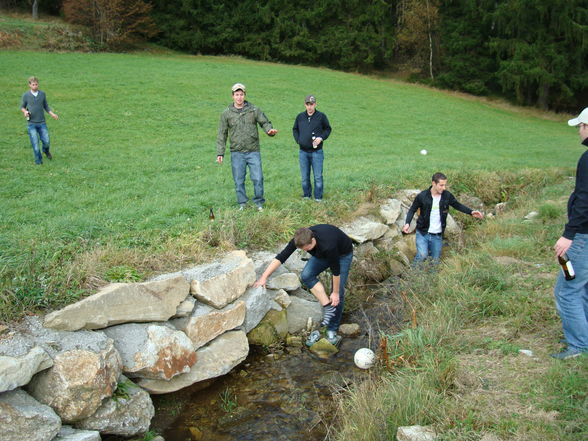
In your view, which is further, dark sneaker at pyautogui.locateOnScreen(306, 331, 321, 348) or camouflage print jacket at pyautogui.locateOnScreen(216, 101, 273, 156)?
camouflage print jacket at pyautogui.locateOnScreen(216, 101, 273, 156)

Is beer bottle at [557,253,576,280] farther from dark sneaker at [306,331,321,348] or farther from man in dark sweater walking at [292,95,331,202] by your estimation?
man in dark sweater walking at [292,95,331,202]

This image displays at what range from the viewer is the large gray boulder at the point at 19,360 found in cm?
417

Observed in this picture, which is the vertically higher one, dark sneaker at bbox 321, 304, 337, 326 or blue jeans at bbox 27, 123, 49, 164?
blue jeans at bbox 27, 123, 49, 164

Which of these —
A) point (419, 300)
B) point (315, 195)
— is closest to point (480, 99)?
point (315, 195)

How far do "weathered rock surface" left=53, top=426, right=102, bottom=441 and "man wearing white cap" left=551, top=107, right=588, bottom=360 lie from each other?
436cm

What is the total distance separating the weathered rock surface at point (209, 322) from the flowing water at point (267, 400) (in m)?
0.50

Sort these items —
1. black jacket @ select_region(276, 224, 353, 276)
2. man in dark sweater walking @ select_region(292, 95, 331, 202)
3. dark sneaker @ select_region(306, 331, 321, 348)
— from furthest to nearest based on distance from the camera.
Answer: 1. man in dark sweater walking @ select_region(292, 95, 331, 202)
2. dark sneaker @ select_region(306, 331, 321, 348)
3. black jacket @ select_region(276, 224, 353, 276)

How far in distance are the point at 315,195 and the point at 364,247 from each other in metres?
1.44

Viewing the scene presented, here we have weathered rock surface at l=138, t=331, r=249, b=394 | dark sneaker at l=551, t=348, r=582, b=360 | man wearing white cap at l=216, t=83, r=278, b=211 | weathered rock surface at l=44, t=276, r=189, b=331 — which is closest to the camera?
dark sneaker at l=551, t=348, r=582, b=360

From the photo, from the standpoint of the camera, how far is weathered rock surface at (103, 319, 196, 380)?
206 inches

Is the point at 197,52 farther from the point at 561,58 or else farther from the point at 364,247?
the point at 364,247

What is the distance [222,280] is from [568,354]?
382 cm

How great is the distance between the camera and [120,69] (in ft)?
80.1

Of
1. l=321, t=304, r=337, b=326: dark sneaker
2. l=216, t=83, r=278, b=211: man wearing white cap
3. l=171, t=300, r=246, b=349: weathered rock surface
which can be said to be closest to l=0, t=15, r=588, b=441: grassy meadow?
l=216, t=83, r=278, b=211: man wearing white cap
